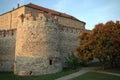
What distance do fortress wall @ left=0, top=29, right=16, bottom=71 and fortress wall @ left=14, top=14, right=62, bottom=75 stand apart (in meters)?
4.72

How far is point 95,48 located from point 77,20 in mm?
27625

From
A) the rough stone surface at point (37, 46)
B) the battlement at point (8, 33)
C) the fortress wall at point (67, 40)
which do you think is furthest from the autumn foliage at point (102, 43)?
the battlement at point (8, 33)

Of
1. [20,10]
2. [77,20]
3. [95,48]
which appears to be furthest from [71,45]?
[77,20]

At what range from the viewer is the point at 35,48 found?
1894 cm

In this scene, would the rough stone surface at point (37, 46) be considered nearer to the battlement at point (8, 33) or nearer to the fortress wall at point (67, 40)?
the battlement at point (8, 33)

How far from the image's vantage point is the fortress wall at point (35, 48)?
1870 cm

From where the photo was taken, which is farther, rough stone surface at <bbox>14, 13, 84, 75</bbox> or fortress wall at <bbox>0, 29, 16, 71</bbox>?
fortress wall at <bbox>0, 29, 16, 71</bbox>

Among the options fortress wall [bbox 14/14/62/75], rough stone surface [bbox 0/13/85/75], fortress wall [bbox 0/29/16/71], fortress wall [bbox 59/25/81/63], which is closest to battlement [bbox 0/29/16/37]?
fortress wall [bbox 0/29/16/71]

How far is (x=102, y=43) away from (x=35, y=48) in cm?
758

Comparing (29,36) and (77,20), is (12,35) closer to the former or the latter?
(29,36)

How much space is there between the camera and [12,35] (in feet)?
80.6

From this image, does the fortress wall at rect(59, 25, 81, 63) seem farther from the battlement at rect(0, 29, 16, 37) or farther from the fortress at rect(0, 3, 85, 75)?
the battlement at rect(0, 29, 16, 37)

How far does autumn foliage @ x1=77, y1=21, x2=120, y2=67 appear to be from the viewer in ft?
65.6

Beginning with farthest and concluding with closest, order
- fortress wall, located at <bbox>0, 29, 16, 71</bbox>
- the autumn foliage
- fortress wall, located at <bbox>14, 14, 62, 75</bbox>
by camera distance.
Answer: fortress wall, located at <bbox>0, 29, 16, 71</bbox>
the autumn foliage
fortress wall, located at <bbox>14, 14, 62, 75</bbox>
